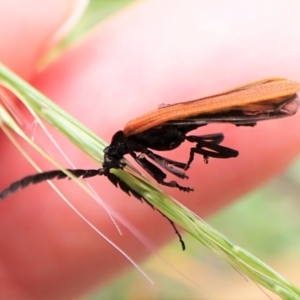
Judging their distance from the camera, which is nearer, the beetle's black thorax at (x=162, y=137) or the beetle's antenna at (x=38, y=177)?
the beetle's antenna at (x=38, y=177)

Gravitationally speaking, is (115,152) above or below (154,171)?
above

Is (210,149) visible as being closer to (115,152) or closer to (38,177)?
(115,152)

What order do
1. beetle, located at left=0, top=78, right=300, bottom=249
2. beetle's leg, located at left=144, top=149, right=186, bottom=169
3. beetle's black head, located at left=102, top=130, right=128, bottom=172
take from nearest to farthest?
beetle, located at left=0, top=78, right=300, bottom=249 → beetle's black head, located at left=102, top=130, right=128, bottom=172 → beetle's leg, located at left=144, top=149, right=186, bottom=169

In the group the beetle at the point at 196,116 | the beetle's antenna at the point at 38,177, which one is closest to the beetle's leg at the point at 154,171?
the beetle at the point at 196,116

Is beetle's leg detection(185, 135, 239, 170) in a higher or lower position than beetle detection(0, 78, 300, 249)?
lower

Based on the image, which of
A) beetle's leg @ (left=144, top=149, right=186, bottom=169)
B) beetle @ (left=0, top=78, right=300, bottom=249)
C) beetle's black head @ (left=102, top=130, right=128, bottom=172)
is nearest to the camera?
beetle @ (left=0, top=78, right=300, bottom=249)

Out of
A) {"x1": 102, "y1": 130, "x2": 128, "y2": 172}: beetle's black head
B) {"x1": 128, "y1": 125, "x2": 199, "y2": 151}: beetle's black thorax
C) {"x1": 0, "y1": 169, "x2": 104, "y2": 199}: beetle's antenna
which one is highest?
{"x1": 0, "y1": 169, "x2": 104, "y2": 199}: beetle's antenna

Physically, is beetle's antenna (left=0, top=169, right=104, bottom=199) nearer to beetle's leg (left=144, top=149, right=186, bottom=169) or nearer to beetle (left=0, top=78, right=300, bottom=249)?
beetle (left=0, top=78, right=300, bottom=249)

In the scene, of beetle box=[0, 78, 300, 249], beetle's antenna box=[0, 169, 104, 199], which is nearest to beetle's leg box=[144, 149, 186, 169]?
beetle box=[0, 78, 300, 249]

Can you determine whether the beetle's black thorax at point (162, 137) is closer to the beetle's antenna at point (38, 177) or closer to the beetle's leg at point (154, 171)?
the beetle's leg at point (154, 171)

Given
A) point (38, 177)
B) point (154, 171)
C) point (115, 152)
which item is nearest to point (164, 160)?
point (154, 171)
